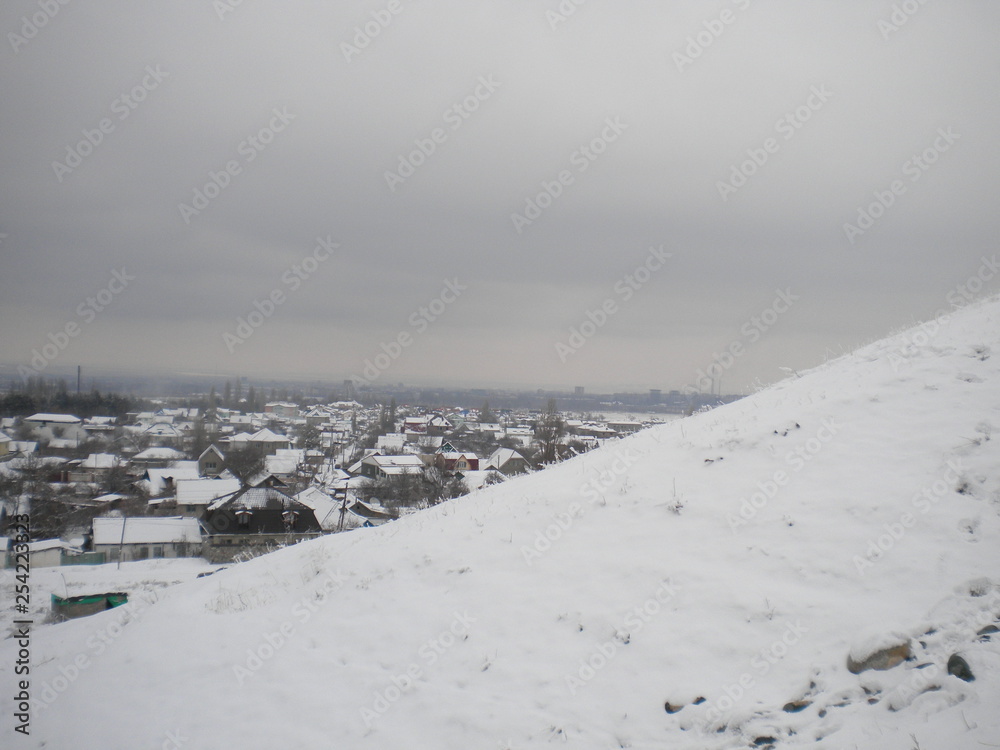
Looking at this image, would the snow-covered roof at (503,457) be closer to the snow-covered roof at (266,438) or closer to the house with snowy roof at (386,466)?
the house with snowy roof at (386,466)

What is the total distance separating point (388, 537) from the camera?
11375 millimetres

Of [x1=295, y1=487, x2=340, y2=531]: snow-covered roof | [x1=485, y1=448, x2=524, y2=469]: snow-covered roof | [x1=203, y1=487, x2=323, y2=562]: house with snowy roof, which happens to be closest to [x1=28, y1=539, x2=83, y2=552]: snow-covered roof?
[x1=203, y1=487, x2=323, y2=562]: house with snowy roof

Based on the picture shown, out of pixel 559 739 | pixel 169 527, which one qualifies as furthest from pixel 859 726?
pixel 169 527

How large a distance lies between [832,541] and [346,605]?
284 inches

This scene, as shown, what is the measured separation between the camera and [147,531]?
39.5 metres

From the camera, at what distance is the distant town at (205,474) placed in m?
38.7

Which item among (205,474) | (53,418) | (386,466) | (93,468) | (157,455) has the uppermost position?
(53,418)

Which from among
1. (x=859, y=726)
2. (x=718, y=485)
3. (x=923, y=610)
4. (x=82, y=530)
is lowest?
(x=82, y=530)

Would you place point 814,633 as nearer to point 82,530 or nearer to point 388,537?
point 388,537

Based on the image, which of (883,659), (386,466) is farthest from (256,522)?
(883,659)

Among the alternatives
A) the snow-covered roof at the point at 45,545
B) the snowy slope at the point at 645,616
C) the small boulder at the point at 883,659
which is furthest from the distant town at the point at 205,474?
the small boulder at the point at 883,659

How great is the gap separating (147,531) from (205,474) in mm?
28163

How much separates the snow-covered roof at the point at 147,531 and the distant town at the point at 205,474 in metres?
0.11

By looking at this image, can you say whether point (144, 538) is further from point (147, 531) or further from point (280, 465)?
point (280, 465)
